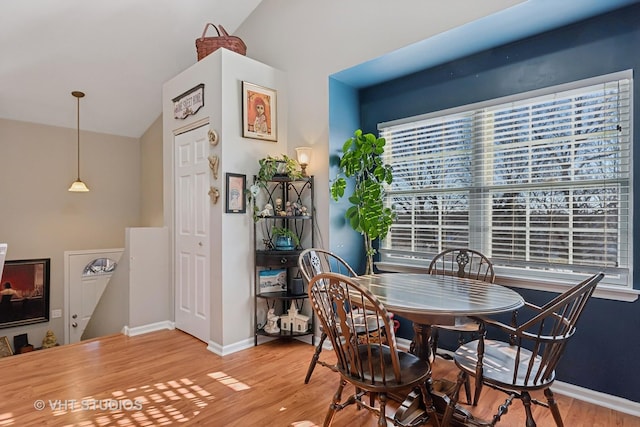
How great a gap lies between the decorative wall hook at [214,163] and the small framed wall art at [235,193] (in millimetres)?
136

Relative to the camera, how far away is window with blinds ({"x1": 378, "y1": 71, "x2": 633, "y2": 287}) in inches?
88.6

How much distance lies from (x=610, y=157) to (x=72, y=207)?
20.3 ft

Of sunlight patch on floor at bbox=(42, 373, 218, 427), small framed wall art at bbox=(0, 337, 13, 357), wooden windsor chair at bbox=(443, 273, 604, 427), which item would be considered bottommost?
small framed wall art at bbox=(0, 337, 13, 357)

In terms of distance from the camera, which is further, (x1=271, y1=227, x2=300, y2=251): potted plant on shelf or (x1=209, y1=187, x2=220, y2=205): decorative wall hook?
(x1=271, y1=227, x2=300, y2=251): potted plant on shelf

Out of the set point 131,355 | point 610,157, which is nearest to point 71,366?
point 131,355

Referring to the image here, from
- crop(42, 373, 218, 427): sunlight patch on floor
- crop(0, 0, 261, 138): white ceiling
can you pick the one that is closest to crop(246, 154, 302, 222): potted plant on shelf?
crop(42, 373, 218, 427): sunlight patch on floor

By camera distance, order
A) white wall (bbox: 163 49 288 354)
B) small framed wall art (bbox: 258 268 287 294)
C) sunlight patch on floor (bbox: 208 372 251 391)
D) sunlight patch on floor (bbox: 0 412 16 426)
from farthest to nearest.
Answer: small framed wall art (bbox: 258 268 287 294)
white wall (bbox: 163 49 288 354)
sunlight patch on floor (bbox: 208 372 251 391)
sunlight patch on floor (bbox: 0 412 16 426)

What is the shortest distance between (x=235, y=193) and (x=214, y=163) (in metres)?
0.33

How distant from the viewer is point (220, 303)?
307 cm

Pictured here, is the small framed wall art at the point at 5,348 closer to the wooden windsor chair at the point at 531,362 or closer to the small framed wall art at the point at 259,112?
the small framed wall art at the point at 259,112

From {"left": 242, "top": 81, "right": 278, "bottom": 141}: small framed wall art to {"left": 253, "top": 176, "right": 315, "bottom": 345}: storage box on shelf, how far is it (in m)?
0.48

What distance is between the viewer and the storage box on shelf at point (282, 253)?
3.20 meters

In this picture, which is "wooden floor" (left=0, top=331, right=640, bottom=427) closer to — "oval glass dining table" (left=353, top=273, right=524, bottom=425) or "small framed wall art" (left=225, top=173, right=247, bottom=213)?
"oval glass dining table" (left=353, top=273, right=524, bottom=425)

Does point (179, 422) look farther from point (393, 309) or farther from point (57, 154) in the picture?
point (57, 154)
